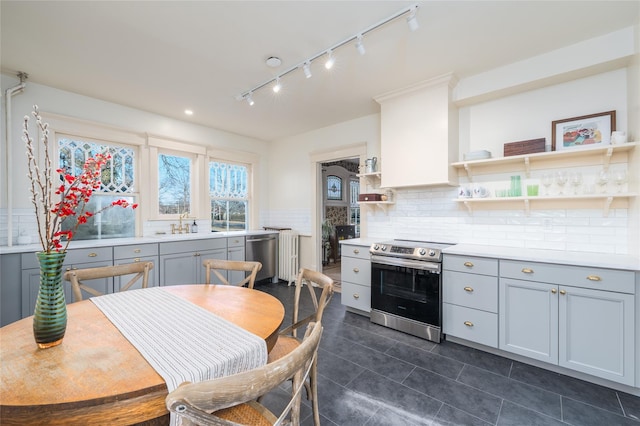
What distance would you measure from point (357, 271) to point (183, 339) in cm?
245

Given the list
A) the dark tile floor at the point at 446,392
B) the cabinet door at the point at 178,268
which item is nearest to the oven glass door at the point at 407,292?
the dark tile floor at the point at 446,392

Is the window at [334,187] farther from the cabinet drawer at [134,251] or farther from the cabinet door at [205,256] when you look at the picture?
the cabinet drawer at [134,251]

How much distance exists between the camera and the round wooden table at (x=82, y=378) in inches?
29.7

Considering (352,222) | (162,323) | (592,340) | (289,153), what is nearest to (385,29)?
(162,323)

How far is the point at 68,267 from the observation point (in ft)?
8.84

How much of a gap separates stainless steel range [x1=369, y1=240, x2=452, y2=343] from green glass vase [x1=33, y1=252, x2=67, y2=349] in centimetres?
257

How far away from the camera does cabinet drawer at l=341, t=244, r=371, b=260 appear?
3261mm

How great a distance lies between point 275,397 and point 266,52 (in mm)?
2721

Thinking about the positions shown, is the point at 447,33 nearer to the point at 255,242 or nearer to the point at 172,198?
the point at 255,242

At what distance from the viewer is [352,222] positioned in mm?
7707

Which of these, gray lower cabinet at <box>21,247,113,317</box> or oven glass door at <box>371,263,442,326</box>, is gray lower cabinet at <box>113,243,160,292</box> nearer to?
gray lower cabinet at <box>21,247,113,317</box>

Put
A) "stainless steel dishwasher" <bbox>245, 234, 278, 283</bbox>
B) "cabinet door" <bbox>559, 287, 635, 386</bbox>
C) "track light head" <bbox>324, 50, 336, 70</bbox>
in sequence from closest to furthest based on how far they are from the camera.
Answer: "cabinet door" <bbox>559, 287, 635, 386</bbox> < "track light head" <bbox>324, 50, 336, 70</bbox> < "stainless steel dishwasher" <bbox>245, 234, 278, 283</bbox>

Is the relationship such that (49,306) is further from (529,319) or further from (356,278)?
(529,319)

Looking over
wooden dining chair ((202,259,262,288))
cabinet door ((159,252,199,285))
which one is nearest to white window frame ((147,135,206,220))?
cabinet door ((159,252,199,285))
